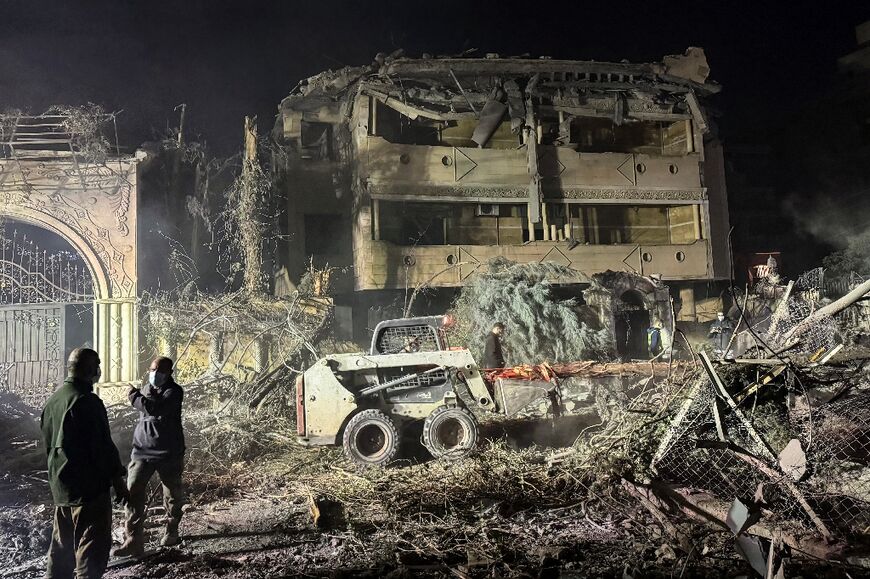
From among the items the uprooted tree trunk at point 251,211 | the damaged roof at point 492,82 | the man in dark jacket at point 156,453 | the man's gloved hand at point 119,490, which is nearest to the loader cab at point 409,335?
the man in dark jacket at point 156,453

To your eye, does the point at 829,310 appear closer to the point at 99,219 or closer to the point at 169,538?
the point at 169,538

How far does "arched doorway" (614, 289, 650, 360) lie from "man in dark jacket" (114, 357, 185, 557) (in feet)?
50.1

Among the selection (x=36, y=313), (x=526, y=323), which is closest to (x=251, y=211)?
(x=36, y=313)

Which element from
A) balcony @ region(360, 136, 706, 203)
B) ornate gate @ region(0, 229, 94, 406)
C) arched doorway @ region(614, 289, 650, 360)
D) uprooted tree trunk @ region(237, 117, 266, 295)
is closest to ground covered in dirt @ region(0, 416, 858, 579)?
ornate gate @ region(0, 229, 94, 406)

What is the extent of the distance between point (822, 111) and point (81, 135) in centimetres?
2979

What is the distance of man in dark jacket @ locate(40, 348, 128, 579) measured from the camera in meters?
4.37

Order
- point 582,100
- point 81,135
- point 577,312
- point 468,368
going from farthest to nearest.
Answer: point 582,100 < point 577,312 < point 81,135 < point 468,368

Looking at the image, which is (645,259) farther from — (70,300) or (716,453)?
(70,300)

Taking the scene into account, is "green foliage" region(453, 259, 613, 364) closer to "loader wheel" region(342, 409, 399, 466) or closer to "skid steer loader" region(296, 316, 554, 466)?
"skid steer loader" region(296, 316, 554, 466)

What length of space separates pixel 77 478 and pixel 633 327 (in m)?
Result: 18.0

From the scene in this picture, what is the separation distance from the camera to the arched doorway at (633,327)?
61.7 ft

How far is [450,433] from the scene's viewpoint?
852 cm

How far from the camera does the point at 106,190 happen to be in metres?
15.3

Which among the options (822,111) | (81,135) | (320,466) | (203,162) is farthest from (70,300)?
(822,111)
